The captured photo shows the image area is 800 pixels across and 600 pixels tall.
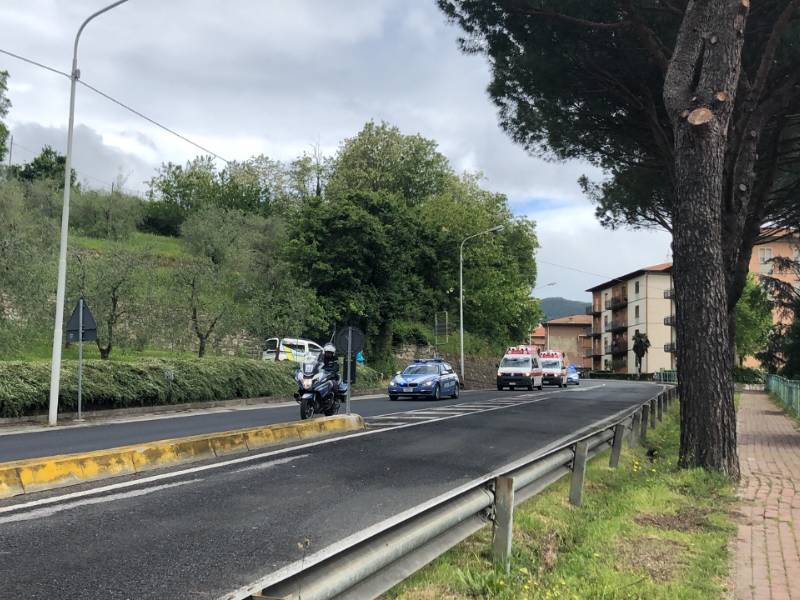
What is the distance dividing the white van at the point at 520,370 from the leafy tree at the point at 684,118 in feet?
50.8

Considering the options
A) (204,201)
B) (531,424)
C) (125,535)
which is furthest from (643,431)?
(204,201)

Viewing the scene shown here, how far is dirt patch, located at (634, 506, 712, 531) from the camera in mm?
6574

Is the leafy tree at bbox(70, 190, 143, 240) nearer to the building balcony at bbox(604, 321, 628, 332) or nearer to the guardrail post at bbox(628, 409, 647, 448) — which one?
the guardrail post at bbox(628, 409, 647, 448)

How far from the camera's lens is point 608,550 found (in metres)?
5.54

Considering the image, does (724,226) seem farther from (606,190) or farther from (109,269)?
(109,269)

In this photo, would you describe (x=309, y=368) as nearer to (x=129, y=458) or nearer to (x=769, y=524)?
(x=129, y=458)

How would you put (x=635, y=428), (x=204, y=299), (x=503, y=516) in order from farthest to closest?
(x=204, y=299) → (x=635, y=428) → (x=503, y=516)

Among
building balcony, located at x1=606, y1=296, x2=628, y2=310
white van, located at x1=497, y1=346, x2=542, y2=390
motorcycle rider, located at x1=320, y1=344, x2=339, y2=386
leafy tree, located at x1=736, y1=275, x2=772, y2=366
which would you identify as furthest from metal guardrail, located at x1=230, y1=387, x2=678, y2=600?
building balcony, located at x1=606, y1=296, x2=628, y2=310

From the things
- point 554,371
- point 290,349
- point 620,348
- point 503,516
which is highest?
point 620,348

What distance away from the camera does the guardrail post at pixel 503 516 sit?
478cm

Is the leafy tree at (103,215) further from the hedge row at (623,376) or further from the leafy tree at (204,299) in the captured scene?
the hedge row at (623,376)

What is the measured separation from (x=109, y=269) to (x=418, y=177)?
36108mm

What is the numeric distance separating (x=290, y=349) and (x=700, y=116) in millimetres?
28317

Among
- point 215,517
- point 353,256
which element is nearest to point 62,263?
point 215,517
